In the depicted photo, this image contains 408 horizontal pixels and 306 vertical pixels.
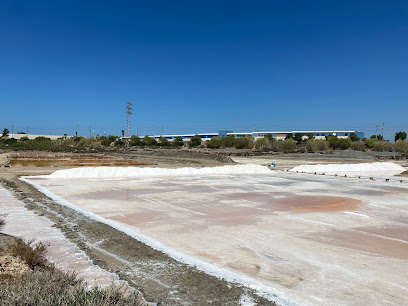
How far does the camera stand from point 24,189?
52.7ft

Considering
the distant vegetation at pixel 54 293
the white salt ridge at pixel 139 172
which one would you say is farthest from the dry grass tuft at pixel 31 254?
the white salt ridge at pixel 139 172

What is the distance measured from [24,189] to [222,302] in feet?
46.9

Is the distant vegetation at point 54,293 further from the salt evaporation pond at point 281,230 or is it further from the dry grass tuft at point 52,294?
the salt evaporation pond at point 281,230

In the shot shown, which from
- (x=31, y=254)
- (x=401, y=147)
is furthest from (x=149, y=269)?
(x=401, y=147)

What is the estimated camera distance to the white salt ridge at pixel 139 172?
22.0m

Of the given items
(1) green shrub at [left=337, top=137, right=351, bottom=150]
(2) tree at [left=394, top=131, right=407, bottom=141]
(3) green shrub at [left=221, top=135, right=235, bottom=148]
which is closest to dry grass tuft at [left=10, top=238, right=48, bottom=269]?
(1) green shrub at [left=337, top=137, right=351, bottom=150]

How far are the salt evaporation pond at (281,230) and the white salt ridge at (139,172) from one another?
377 centimetres

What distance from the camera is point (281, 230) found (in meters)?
9.03

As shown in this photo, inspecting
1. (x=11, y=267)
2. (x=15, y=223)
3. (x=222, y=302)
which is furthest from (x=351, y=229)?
(x=15, y=223)

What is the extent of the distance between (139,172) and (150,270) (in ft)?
59.0

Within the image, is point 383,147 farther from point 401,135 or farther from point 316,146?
point 401,135

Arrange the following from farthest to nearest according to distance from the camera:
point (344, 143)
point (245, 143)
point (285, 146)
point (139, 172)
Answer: point (245, 143) < point (344, 143) < point (285, 146) < point (139, 172)

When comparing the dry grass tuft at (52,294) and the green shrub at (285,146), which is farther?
the green shrub at (285,146)

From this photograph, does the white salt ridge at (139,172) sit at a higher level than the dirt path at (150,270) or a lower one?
higher
